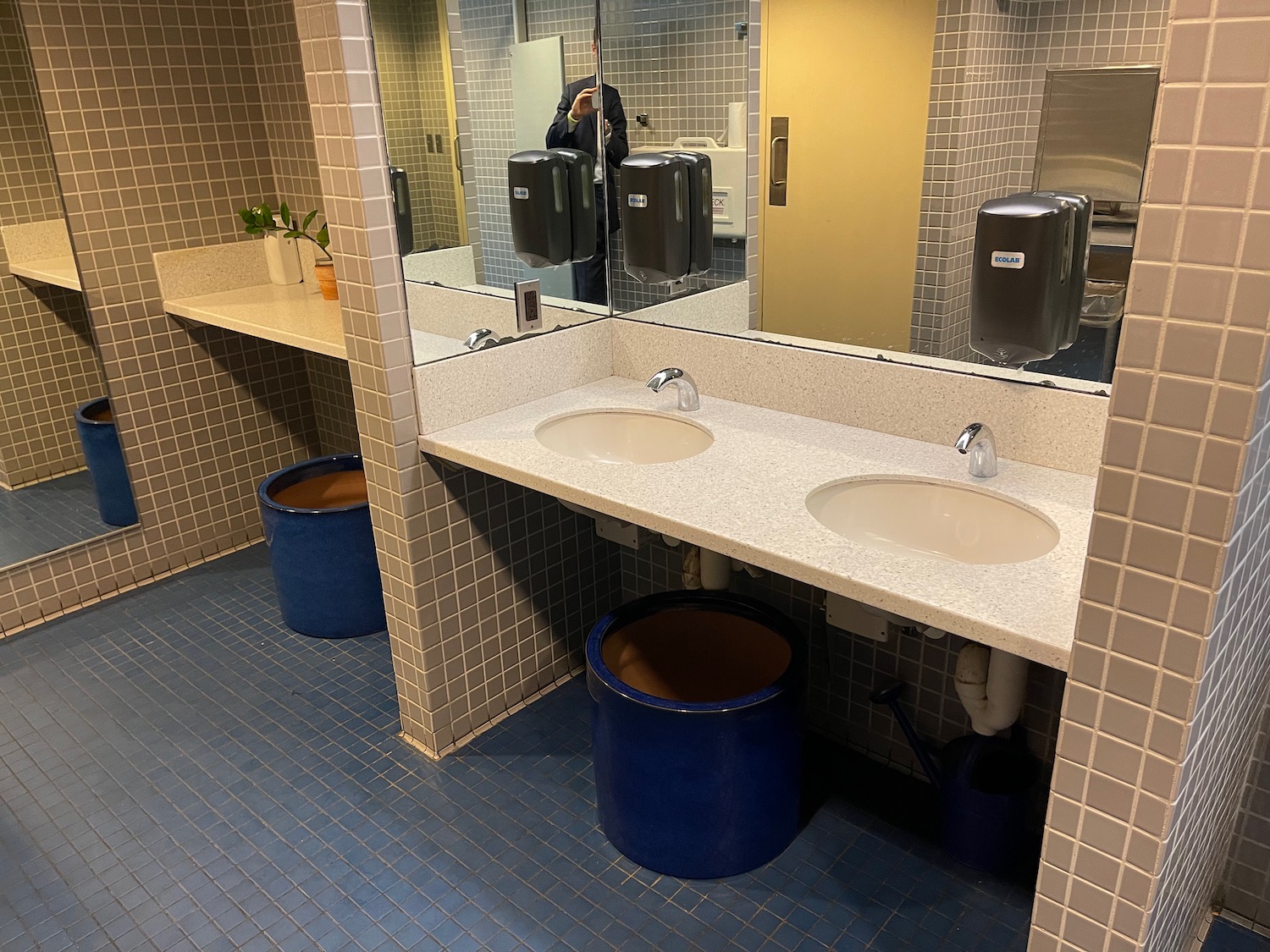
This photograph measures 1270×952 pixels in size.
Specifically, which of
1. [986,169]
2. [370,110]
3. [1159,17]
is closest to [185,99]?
[370,110]

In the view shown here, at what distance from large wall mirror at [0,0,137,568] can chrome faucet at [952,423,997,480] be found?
8.54 ft

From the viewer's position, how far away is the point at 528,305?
2.30m

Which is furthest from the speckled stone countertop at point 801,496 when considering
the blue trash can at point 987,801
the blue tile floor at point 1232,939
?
the blue tile floor at point 1232,939

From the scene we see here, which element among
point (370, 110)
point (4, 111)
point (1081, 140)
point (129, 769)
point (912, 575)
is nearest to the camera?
point (912, 575)

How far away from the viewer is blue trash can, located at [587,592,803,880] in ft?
5.89

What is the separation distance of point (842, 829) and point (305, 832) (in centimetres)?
118

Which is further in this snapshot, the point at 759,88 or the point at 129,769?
the point at 129,769

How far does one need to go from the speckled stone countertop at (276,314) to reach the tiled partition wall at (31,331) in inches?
13.0

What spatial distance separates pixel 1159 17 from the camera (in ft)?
4.54

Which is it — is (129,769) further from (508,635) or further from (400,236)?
(400,236)

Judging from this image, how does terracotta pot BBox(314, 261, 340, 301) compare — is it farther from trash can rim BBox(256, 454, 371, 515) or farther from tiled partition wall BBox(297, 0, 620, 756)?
tiled partition wall BBox(297, 0, 620, 756)

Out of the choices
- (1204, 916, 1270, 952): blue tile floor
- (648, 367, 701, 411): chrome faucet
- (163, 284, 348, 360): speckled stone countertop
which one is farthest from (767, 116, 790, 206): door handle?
(1204, 916, 1270, 952): blue tile floor

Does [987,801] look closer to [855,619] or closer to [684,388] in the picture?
[855,619]

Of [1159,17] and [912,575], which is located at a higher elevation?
[1159,17]
